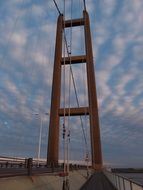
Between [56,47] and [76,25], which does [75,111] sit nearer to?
[56,47]

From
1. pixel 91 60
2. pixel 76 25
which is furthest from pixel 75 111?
pixel 76 25

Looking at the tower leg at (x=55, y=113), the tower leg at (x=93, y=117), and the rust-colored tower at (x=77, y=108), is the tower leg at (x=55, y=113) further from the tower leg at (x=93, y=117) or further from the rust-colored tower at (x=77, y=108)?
the tower leg at (x=93, y=117)

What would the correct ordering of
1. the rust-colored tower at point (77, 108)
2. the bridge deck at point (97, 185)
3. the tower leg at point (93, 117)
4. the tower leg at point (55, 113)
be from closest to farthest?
1. the bridge deck at point (97, 185)
2. the tower leg at point (55, 113)
3. the rust-colored tower at point (77, 108)
4. the tower leg at point (93, 117)

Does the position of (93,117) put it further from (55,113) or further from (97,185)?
(97,185)

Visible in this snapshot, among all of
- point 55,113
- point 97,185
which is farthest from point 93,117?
point 97,185

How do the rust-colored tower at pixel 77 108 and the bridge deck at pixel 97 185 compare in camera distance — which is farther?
the rust-colored tower at pixel 77 108

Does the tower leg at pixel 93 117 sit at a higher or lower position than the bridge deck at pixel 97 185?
higher


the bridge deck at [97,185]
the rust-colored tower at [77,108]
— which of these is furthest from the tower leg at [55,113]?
the bridge deck at [97,185]

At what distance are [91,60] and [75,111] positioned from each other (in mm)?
13292

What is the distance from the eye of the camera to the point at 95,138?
54750 mm

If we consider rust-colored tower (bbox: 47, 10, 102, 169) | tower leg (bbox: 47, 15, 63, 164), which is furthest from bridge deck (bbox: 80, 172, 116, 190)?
tower leg (bbox: 47, 15, 63, 164)

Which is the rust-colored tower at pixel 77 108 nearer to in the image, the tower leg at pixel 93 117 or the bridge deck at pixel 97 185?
the tower leg at pixel 93 117

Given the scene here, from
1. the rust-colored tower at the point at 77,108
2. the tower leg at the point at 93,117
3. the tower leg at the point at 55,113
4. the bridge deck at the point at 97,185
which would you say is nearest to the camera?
the bridge deck at the point at 97,185

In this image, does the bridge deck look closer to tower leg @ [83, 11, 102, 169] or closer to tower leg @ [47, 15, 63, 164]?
tower leg @ [47, 15, 63, 164]
